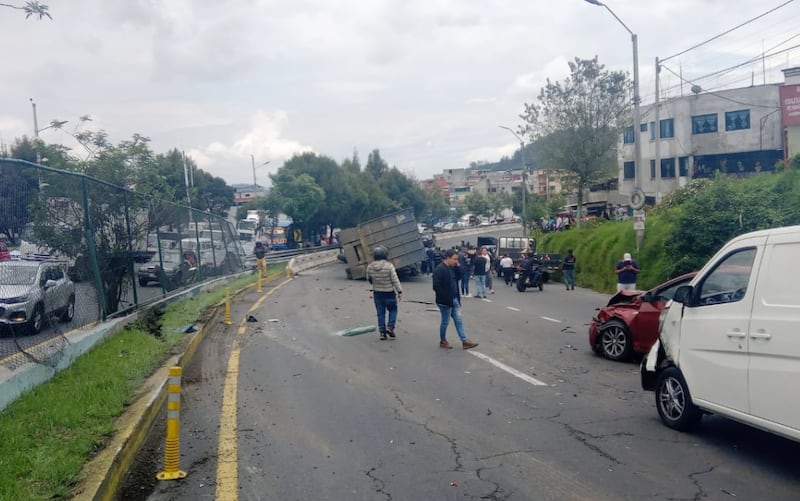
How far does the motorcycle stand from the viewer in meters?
26.4

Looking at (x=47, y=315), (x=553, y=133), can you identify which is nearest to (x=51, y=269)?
(x=47, y=315)

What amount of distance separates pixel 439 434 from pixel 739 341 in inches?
113

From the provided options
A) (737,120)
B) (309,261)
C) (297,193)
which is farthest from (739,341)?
(297,193)

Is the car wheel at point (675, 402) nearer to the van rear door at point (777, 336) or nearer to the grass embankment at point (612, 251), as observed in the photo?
the van rear door at point (777, 336)

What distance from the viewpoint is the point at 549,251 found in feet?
114

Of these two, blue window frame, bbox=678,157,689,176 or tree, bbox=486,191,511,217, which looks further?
tree, bbox=486,191,511,217

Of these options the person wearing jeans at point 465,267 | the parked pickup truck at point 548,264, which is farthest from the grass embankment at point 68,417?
the parked pickup truck at point 548,264

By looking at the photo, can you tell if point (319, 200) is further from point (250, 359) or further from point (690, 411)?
point (690, 411)

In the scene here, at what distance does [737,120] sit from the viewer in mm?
45906

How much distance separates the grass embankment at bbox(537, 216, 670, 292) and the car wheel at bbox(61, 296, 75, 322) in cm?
1676

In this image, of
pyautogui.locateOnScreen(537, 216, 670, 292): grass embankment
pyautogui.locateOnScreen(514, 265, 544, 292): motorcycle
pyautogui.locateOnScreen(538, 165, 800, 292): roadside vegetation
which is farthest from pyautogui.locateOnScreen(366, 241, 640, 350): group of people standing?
pyautogui.locateOnScreen(514, 265, 544, 292): motorcycle

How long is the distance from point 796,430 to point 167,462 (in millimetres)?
4933

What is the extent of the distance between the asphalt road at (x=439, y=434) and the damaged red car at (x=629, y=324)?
313 mm

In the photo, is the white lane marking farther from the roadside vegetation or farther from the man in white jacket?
the roadside vegetation
